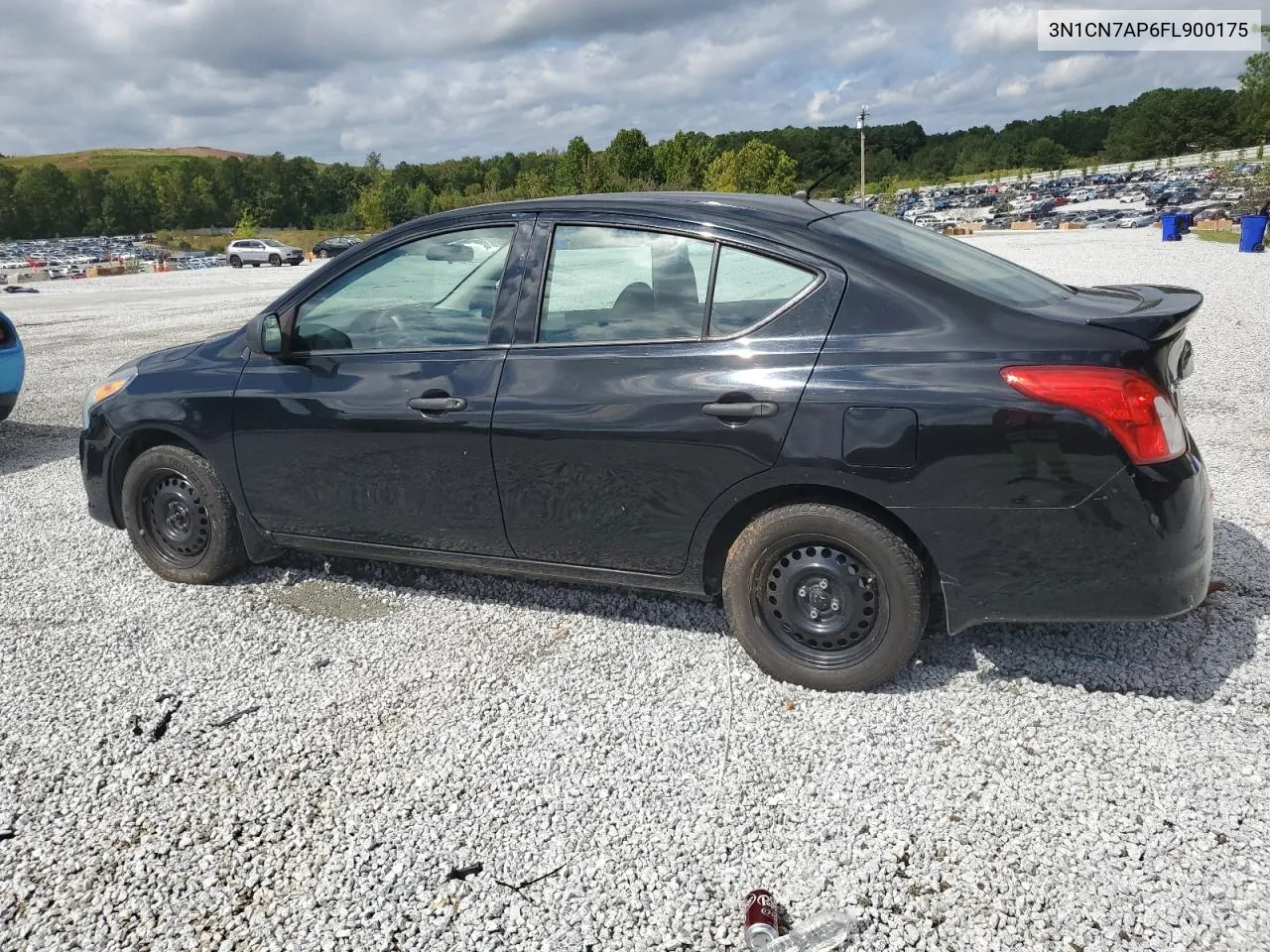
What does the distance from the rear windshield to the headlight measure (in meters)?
3.34

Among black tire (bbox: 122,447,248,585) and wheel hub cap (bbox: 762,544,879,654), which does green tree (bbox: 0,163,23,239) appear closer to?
black tire (bbox: 122,447,248,585)

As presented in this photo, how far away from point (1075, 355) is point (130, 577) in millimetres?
4385

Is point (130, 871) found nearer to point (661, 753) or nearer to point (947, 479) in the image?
point (661, 753)

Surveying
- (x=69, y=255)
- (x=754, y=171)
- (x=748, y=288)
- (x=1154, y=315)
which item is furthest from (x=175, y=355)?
(x=69, y=255)

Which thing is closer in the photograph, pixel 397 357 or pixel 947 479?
pixel 947 479

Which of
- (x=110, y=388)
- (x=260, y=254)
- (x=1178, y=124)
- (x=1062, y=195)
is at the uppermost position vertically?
(x=1178, y=124)

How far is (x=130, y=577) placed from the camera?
15.7 ft

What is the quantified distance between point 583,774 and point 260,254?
1983 inches

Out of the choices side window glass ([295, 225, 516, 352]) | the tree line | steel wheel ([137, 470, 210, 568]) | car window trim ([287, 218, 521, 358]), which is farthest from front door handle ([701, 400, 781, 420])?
the tree line

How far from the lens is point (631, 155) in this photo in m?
90.7

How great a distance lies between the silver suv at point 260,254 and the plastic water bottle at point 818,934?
1972 inches

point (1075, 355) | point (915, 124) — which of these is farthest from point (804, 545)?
point (915, 124)

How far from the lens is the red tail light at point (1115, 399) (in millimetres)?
2855

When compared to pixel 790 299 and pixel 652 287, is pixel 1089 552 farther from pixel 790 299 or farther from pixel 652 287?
pixel 652 287
